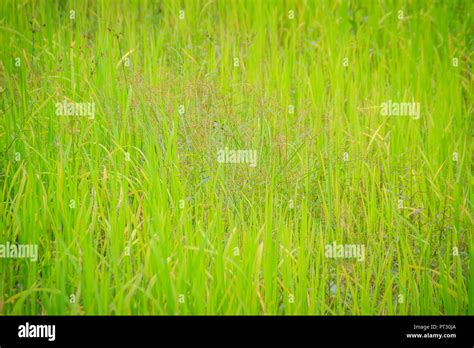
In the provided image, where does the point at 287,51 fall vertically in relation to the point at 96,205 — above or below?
above

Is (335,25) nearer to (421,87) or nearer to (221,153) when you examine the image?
(421,87)

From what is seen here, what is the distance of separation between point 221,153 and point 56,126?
42.6 inches

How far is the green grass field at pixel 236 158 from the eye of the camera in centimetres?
Result: 373

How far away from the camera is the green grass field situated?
3.73 m

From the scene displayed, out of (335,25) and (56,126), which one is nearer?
(56,126)

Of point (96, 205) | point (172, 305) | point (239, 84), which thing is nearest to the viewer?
point (172, 305)

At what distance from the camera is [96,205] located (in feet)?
12.8

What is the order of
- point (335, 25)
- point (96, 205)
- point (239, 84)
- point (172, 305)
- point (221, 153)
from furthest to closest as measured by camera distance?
1. point (335, 25)
2. point (239, 84)
3. point (221, 153)
4. point (96, 205)
5. point (172, 305)

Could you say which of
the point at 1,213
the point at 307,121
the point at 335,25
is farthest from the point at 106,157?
the point at 335,25

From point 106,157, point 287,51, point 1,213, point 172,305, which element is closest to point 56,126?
point 106,157

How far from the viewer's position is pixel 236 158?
417 centimetres

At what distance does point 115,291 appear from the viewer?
12.1 feet
